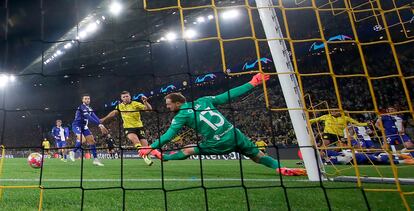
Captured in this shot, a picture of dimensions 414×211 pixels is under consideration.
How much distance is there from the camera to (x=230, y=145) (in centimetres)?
447

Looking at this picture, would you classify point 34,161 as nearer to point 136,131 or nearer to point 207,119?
point 136,131

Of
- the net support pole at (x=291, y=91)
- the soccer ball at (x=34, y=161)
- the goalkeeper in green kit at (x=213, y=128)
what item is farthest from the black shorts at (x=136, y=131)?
the net support pole at (x=291, y=91)

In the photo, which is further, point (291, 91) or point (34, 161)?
point (34, 161)

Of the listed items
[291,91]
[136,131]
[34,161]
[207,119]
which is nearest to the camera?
[291,91]

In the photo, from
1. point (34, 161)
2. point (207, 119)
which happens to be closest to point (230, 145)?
point (207, 119)

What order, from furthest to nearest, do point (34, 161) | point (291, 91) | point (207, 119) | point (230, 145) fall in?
point (34, 161)
point (230, 145)
point (207, 119)
point (291, 91)

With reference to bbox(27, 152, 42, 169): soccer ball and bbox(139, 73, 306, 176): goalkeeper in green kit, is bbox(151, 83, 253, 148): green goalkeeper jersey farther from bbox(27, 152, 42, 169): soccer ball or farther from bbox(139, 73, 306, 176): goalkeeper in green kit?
bbox(27, 152, 42, 169): soccer ball

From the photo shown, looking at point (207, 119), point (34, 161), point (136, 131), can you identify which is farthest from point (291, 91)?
point (34, 161)

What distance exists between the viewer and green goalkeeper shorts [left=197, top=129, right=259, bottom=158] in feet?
14.0

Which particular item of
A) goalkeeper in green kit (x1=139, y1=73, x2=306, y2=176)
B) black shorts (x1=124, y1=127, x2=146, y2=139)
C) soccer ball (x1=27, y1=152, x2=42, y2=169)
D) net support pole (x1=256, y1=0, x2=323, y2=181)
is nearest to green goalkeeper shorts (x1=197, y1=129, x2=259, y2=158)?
goalkeeper in green kit (x1=139, y1=73, x2=306, y2=176)

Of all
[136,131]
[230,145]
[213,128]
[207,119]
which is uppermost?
[136,131]

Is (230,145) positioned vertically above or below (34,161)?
below

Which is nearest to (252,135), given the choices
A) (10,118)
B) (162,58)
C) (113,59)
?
(113,59)

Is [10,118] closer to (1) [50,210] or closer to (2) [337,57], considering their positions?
(2) [337,57]
